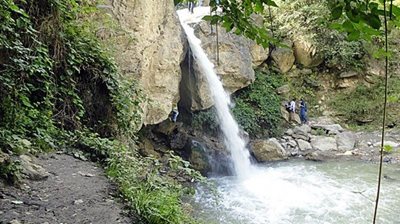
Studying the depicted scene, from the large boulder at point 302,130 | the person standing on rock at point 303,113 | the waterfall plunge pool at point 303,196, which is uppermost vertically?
the person standing on rock at point 303,113

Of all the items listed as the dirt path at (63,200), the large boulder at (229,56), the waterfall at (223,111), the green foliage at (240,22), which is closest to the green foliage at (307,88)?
the large boulder at (229,56)

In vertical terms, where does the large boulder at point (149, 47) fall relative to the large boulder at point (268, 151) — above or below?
above

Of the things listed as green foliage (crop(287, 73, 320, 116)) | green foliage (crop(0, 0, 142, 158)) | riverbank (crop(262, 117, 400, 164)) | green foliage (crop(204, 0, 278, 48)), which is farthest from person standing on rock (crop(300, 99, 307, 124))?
green foliage (crop(204, 0, 278, 48))

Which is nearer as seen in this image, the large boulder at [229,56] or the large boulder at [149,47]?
the large boulder at [149,47]

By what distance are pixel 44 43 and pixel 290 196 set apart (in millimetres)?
5392

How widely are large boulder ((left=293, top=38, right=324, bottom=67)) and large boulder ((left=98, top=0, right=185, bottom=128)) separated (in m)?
7.02

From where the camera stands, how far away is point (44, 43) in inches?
167

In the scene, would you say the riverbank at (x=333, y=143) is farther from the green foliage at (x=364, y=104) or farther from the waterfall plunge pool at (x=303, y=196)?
the green foliage at (x=364, y=104)

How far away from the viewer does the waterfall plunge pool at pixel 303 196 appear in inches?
240

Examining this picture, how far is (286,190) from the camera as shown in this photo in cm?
761

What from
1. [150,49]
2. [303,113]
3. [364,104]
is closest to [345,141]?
[303,113]

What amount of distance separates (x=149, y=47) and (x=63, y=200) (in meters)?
4.34

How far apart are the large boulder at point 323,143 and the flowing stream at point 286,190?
918mm

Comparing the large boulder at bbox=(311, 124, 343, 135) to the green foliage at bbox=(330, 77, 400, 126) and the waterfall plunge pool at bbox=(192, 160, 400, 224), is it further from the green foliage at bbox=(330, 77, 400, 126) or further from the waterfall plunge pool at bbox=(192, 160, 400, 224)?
the waterfall plunge pool at bbox=(192, 160, 400, 224)
